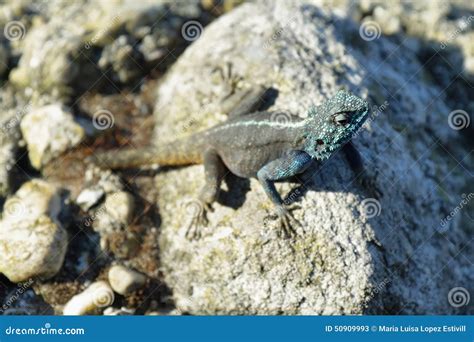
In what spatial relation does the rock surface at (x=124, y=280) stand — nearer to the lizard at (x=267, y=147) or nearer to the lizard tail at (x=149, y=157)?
the lizard at (x=267, y=147)

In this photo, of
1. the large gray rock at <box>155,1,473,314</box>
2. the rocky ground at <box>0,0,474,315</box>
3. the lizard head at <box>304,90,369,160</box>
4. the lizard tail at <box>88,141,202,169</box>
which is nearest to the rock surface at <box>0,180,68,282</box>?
the rocky ground at <box>0,0,474,315</box>

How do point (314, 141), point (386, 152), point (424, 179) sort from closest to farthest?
point (314, 141) < point (386, 152) < point (424, 179)

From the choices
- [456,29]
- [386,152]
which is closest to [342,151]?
[386,152]

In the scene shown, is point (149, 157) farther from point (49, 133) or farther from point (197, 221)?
point (49, 133)

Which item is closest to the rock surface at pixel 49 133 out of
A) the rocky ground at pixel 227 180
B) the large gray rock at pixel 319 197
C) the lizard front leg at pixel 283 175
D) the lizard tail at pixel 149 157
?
the rocky ground at pixel 227 180

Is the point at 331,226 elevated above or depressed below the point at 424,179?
below

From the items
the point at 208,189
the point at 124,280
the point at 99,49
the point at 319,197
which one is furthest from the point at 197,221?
the point at 99,49

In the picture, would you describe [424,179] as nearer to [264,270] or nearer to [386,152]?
[386,152]
